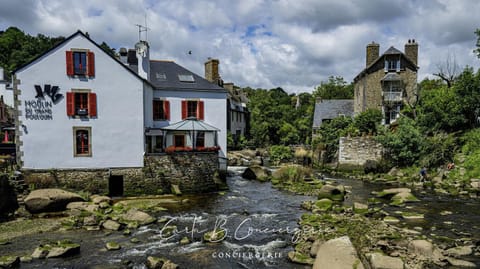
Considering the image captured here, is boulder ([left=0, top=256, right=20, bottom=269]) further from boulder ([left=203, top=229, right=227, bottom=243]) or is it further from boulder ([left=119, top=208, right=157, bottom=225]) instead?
boulder ([left=203, top=229, right=227, bottom=243])

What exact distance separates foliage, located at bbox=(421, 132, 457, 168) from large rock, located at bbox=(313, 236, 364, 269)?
19824mm

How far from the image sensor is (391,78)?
37000 mm

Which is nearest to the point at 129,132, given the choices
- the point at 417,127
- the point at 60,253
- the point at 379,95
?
the point at 60,253

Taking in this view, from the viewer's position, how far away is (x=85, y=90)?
1934cm

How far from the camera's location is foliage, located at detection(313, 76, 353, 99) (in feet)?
218

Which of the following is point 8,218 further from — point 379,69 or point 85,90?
point 379,69

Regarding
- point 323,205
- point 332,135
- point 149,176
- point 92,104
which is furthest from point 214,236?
point 332,135

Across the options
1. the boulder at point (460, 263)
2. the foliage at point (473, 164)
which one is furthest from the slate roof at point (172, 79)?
the foliage at point (473, 164)

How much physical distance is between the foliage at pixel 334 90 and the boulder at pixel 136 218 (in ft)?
181

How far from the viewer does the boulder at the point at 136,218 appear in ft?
48.4

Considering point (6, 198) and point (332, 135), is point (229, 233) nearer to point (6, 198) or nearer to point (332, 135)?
point (6, 198)

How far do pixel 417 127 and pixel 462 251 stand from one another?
2092 centimetres

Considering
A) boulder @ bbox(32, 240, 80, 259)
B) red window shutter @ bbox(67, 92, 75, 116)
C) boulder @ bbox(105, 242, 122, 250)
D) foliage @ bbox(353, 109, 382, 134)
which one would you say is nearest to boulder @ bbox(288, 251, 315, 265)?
boulder @ bbox(105, 242, 122, 250)

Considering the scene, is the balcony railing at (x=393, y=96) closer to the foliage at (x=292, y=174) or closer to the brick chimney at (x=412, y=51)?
the brick chimney at (x=412, y=51)
